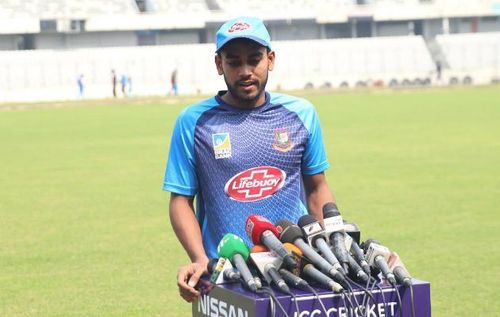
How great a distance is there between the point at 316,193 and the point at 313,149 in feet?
0.81

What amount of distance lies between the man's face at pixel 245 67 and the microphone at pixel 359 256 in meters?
0.79

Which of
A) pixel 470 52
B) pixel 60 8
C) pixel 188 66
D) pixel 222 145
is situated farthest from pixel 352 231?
pixel 470 52

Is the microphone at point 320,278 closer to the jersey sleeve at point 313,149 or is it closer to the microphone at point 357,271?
the microphone at point 357,271

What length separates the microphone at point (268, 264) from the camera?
4152 mm

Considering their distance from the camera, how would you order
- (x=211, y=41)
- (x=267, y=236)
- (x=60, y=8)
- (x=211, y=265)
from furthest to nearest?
(x=211, y=41), (x=60, y=8), (x=211, y=265), (x=267, y=236)

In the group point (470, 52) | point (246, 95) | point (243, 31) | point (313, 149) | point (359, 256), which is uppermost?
point (243, 31)

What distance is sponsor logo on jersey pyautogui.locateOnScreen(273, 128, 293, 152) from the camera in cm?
491

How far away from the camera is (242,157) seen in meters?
4.86

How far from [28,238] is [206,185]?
8510 mm

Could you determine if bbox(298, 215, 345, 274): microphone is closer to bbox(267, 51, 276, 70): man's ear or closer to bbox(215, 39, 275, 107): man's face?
bbox(215, 39, 275, 107): man's face

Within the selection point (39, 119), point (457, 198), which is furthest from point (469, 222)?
point (39, 119)

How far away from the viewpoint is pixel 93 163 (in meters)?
22.9

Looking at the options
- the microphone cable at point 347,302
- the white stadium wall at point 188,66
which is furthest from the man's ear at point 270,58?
the white stadium wall at point 188,66

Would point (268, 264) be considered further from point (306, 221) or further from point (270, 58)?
point (270, 58)
